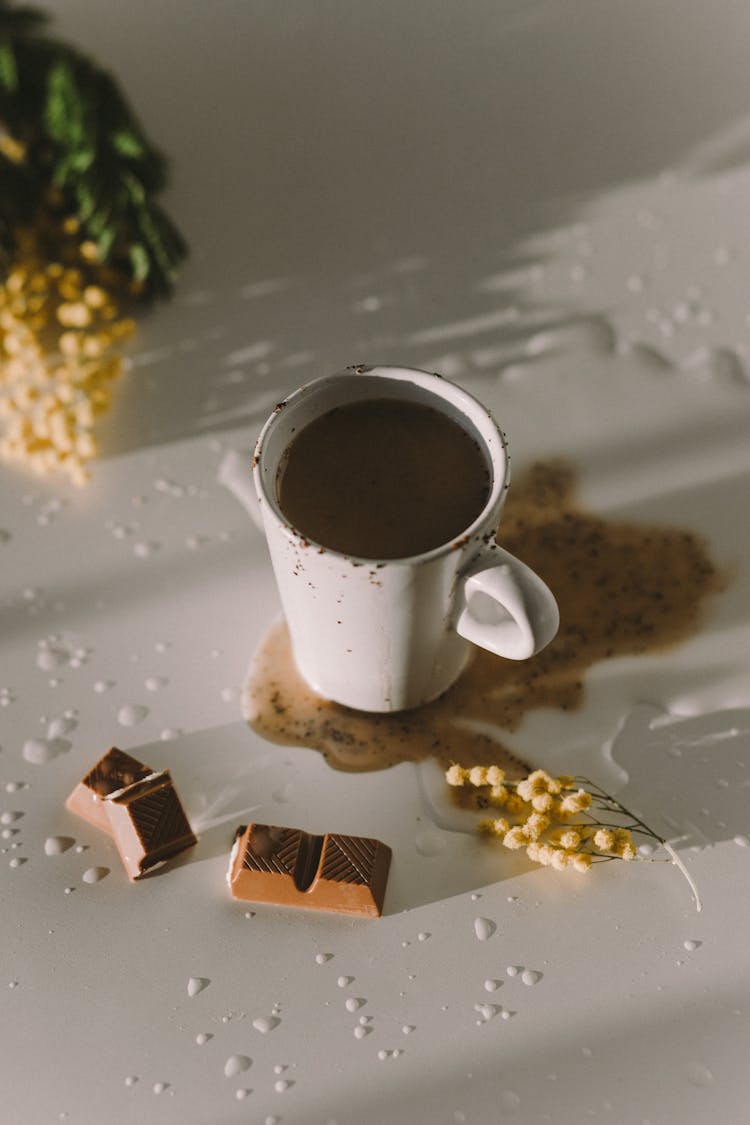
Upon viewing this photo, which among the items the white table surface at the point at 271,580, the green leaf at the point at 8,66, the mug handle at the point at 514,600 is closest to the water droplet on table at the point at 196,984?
the white table surface at the point at 271,580

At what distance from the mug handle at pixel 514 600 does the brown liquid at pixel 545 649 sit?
0.41 ft

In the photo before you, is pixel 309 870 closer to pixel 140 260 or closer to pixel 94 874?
pixel 94 874

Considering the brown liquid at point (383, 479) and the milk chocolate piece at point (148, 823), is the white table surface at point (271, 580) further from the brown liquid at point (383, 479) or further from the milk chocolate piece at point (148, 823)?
the brown liquid at point (383, 479)

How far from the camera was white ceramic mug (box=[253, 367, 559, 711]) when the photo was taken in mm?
609

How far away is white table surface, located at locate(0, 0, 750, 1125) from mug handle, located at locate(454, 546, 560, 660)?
0.46ft

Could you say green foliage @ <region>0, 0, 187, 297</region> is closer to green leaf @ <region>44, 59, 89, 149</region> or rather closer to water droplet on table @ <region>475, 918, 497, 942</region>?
green leaf @ <region>44, 59, 89, 149</region>

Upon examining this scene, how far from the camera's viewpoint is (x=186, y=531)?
852mm

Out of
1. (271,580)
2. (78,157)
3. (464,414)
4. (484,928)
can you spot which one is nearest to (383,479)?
(464,414)

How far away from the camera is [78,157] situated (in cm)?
87

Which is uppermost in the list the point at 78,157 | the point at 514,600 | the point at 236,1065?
the point at 78,157

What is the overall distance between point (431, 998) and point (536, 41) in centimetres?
88

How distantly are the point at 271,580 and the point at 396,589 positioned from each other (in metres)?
0.23

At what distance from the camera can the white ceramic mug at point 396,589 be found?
609 millimetres

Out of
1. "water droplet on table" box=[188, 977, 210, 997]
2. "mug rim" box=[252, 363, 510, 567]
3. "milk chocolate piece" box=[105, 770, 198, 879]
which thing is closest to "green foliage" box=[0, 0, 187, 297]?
"mug rim" box=[252, 363, 510, 567]
